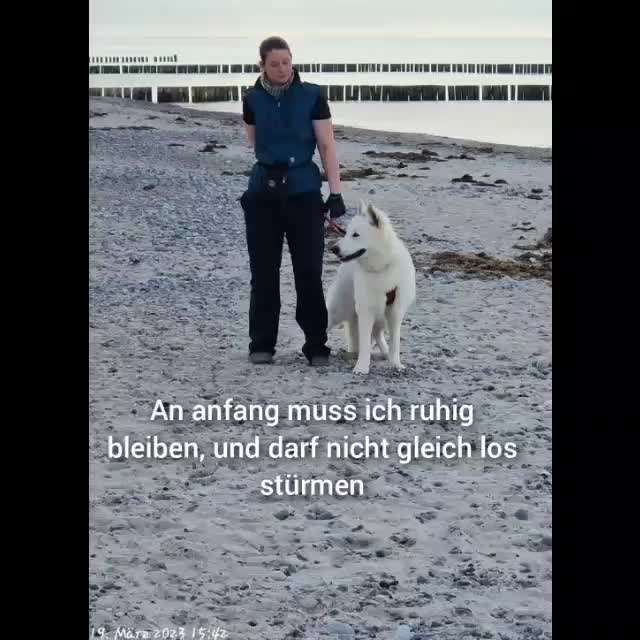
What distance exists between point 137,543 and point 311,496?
98cm

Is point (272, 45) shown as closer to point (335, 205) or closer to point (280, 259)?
point (335, 205)

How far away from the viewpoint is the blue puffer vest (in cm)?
697

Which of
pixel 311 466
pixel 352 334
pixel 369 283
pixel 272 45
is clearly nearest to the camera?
pixel 311 466

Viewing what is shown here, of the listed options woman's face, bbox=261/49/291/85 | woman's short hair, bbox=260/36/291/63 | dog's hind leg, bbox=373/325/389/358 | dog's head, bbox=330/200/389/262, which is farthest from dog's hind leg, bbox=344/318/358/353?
woman's short hair, bbox=260/36/291/63

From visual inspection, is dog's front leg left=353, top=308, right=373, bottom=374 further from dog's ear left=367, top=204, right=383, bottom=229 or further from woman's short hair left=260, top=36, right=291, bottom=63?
woman's short hair left=260, top=36, right=291, bottom=63

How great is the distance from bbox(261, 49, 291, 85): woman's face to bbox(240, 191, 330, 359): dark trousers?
0.83m

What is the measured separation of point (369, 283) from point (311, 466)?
6.11 ft

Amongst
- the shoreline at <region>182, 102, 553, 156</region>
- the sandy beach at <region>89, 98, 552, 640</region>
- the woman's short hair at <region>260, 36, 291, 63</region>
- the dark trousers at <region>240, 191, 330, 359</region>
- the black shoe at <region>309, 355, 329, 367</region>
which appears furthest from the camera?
the shoreline at <region>182, 102, 553, 156</region>

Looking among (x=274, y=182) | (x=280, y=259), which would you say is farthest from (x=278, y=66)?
(x=280, y=259)

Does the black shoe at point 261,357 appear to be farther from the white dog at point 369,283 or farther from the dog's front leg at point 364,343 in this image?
the dog's front leg at point 364,343

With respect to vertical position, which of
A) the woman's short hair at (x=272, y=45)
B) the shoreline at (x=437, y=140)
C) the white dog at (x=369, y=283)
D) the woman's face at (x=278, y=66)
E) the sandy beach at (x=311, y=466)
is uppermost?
the shoreline at (x=437, y=140)

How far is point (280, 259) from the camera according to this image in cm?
755

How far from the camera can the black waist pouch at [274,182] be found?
716 centimetres

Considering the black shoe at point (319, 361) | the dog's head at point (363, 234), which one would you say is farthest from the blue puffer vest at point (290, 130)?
the black shoe at point (319, 361)
